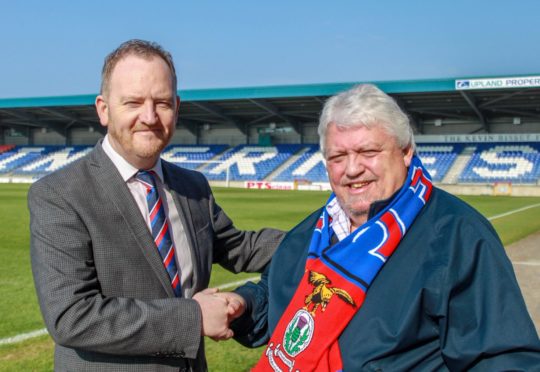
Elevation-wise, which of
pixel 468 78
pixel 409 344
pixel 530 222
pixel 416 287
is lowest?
pixel 530 222

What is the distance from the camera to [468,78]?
107 feet

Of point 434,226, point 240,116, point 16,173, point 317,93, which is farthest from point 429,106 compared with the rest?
point 434,226

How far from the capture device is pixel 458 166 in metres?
37.2

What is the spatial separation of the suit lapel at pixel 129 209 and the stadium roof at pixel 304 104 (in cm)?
2832

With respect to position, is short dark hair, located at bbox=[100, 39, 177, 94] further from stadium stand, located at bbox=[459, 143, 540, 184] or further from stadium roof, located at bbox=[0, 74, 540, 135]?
stadium stand, located at bbox=[459, 143, 540, 184]

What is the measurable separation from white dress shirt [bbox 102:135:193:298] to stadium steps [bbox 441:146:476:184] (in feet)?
114

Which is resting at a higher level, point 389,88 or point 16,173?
point 389,88

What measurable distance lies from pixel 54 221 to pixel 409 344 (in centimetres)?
123

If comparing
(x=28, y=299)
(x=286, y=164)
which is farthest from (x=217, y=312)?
(x=286, y=164)

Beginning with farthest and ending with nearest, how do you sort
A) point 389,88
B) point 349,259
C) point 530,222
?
1. point 389,88
2. point 530,222
3. point 349,259

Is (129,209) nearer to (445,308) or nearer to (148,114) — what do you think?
(148,114)

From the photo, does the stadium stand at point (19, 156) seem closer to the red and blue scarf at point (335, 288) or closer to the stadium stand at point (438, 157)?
the stadium stand at point (438, 157)

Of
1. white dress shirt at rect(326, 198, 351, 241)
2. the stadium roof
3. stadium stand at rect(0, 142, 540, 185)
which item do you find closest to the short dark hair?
white dress shirt at rect(326, 198, 351, 241)

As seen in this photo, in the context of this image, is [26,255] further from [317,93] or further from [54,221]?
[317,93]
